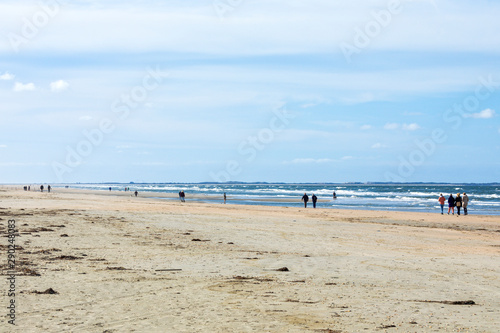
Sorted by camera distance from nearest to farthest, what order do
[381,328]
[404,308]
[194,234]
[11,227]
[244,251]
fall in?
1. [381,328]
2. [404,308]
3. [244,251]
4. [11,227]
5. [194,234]

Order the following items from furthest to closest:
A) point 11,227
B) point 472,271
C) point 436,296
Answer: point 11,227 < point 472,271 < point 436,296

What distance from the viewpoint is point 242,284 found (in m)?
9.89

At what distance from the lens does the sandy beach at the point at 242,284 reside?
23.8 feet


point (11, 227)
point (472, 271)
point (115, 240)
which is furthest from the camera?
point (11, 227)

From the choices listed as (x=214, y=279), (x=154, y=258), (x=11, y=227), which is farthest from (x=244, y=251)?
(x=11, y=227)

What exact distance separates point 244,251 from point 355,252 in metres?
3.41

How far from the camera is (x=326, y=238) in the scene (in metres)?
19.4

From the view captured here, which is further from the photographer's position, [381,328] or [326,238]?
[326,238]

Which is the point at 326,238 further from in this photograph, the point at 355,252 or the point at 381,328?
the point at 381,328

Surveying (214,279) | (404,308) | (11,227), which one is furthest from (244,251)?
(11,227)

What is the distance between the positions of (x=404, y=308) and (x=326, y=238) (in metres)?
11.3

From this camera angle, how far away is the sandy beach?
7.25m

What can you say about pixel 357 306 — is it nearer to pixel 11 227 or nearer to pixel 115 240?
pixel 115 240

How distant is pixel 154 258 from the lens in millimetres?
12961
